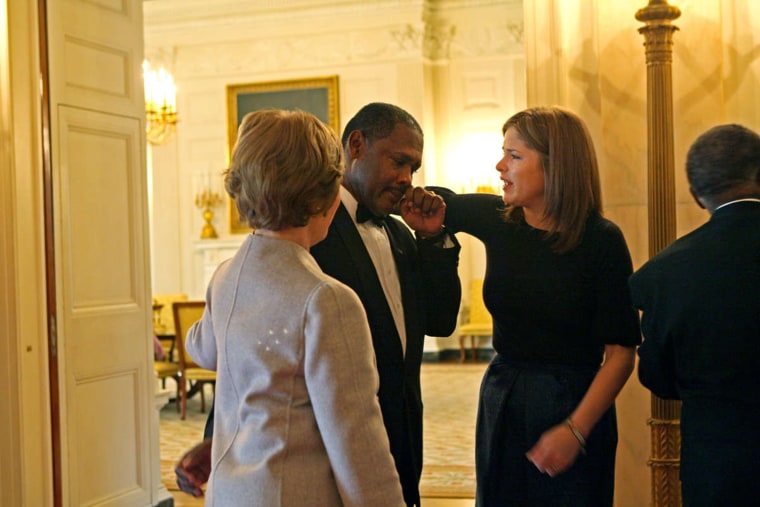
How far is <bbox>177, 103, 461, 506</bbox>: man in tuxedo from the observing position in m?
2.23

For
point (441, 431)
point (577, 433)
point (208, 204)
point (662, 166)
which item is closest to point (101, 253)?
point (662, 166)

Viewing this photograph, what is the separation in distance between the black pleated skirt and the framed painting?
9725 mm

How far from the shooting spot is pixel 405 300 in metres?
2.35

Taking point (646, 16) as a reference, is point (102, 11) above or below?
above

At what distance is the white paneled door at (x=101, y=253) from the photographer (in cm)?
425

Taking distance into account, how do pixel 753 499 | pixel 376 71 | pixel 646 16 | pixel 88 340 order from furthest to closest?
1. pixel 376 71
2. pixel 88 340
3. pixel 646 16
4. pixel 753 499

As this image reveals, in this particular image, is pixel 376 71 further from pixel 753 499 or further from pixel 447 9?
pixel 753 499

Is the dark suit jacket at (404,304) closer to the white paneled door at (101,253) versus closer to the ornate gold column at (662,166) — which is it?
the ornate gold column at (662,166)

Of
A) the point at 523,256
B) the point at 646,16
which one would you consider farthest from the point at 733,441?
the point at 646,16

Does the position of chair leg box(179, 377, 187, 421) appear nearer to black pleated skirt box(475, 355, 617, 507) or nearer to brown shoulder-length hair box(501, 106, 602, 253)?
black pleated skirt box(475, 355, 617, 507)

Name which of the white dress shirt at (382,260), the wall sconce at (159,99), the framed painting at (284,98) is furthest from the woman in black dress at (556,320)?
the framed painting at (284,98)

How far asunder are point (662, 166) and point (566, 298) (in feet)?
3.91

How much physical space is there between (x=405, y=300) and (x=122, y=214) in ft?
8.82

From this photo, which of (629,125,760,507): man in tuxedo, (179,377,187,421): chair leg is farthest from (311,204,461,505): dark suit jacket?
(179,377,187,421): chair leg
